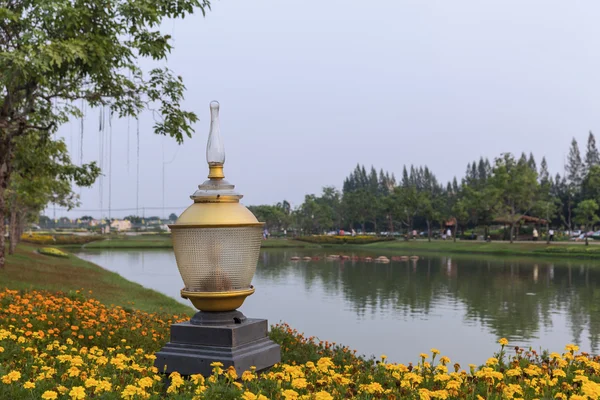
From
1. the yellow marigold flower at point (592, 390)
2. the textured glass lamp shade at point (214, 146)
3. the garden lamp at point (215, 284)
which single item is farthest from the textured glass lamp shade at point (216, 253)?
the yellow marigold flower at point (592, 390)

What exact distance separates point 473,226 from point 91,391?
94835 millimetres

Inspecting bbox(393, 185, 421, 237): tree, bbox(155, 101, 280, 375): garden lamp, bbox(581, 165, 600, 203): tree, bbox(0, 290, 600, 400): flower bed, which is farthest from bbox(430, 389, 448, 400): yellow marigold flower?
Answer: bbox(393, 185, 421, 237): tree

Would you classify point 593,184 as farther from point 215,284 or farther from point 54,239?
point 215,284

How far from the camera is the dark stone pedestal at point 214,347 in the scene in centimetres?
506

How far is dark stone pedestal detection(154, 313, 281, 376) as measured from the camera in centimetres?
506

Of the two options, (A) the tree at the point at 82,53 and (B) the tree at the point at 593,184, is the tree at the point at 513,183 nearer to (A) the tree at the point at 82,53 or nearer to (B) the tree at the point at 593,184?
(B) the tree at the point at 593,184

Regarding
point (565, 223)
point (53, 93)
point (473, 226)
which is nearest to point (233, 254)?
point (53, 93)

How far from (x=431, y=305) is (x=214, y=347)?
2050 cm

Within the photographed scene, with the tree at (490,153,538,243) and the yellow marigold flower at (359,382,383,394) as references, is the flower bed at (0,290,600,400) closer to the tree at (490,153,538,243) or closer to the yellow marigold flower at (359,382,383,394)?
the yellow marigold flower at (359,382,383,394)

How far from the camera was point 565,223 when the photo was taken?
82.2 m

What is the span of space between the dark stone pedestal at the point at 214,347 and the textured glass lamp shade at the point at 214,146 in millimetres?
1444

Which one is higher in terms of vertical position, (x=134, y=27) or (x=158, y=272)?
(x=134, y=27)

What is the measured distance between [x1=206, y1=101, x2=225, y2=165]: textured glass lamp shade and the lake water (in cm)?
1006

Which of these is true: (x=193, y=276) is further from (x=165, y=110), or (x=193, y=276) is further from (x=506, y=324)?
(x=506, y=324)
